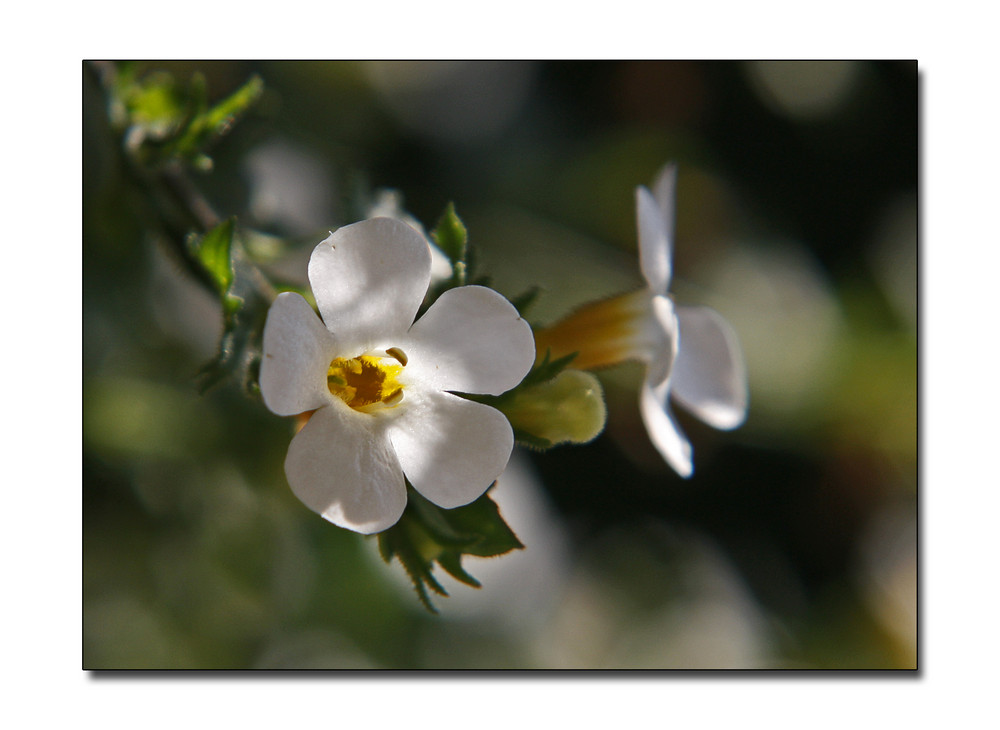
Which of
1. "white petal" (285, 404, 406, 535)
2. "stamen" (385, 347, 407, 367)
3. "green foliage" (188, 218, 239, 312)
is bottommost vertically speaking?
"white petal" (285, 404, 406, 535)

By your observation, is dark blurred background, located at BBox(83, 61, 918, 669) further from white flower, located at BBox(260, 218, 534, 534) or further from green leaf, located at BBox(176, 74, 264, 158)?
white flower, located at BBox(260, 218, 534, 534)

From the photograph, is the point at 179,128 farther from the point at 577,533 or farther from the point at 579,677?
the point at 577,533

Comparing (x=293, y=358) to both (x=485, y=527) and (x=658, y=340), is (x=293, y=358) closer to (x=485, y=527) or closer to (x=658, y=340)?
(x=485, y=527)

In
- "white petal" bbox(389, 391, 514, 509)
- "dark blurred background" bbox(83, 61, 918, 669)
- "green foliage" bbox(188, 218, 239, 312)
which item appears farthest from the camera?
"dark blurred background" bbox(83, 61, 918, 669)

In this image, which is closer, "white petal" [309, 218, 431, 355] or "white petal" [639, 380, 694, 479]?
"white petal" [309, 218, 431, 355]

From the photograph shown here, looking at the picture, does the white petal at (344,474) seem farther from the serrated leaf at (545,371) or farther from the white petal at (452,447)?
the serrated leaf at (545,371)

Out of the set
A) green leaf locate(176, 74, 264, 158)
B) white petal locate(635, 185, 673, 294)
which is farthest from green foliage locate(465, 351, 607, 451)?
green leaf locate(176, 74, 264, 158)

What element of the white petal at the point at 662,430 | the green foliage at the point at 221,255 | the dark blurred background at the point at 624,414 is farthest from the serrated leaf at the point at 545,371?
the dark blurred background at the point at 624,414
